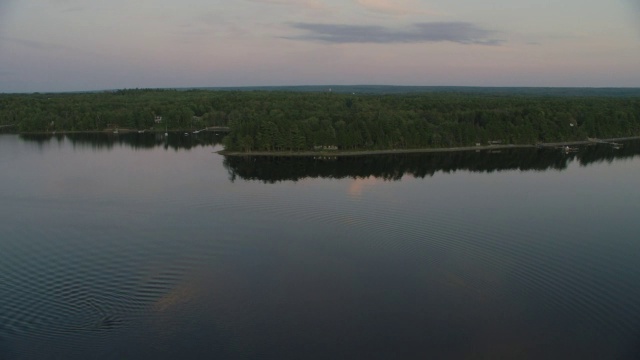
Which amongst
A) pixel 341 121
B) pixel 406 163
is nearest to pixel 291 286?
pixel 406 163

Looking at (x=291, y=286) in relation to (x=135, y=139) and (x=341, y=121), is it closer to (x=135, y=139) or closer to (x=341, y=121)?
(x=341, y=121)

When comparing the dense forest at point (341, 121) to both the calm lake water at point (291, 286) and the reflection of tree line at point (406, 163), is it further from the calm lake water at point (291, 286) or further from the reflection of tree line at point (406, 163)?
the calm lake water at point (291, 286)

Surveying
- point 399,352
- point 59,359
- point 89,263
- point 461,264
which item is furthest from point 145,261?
point 461,264

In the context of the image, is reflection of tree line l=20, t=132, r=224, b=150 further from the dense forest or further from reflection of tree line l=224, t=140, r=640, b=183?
reflection of tree line l=224, t=140, r=640, b=183

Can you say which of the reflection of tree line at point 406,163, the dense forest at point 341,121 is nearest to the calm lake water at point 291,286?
the reflection of tree line at point 406,163

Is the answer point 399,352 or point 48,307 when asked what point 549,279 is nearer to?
point 399,352

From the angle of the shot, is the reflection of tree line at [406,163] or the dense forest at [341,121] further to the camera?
the dense forest at [341,121]
